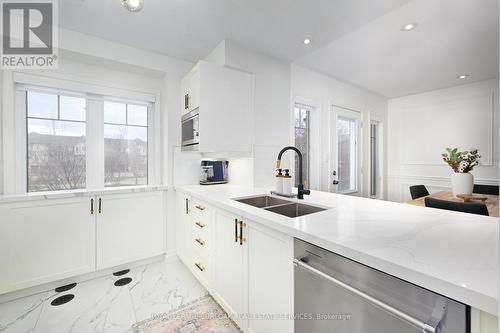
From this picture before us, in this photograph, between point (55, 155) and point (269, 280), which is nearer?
point (269, 280)

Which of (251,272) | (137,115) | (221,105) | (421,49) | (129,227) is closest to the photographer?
(251,272)

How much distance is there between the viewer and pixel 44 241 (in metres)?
1.91

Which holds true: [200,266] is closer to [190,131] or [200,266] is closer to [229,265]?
[229,265]

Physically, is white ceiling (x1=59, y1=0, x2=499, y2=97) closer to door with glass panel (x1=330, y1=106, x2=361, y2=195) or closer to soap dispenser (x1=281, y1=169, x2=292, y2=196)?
door with glass panel (x1=330, y1=106, x2=361, y2=195)

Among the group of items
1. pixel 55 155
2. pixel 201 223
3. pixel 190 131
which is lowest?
pixel 201 223

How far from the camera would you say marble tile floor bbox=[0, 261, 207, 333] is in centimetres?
154

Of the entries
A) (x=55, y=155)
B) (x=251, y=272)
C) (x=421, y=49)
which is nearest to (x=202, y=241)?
(x=251, y=272)

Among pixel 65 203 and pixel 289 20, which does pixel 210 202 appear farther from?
pixel 289 20

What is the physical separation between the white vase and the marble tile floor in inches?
126

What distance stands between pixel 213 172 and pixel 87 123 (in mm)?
1508

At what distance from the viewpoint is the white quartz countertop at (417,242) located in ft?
1.88

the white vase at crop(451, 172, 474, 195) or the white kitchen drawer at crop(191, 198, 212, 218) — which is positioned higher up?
the white vase at crop(451, 172, 474, 195)

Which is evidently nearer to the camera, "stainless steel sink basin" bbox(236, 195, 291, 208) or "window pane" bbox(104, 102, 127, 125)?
"stainless steel sink basin" bbox(236, 195, 291, 208)

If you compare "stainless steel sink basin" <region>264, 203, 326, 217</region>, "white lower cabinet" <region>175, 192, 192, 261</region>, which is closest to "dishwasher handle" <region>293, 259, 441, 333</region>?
"stainless steel sink basin" <region>264, 203, 326, 217</region>
